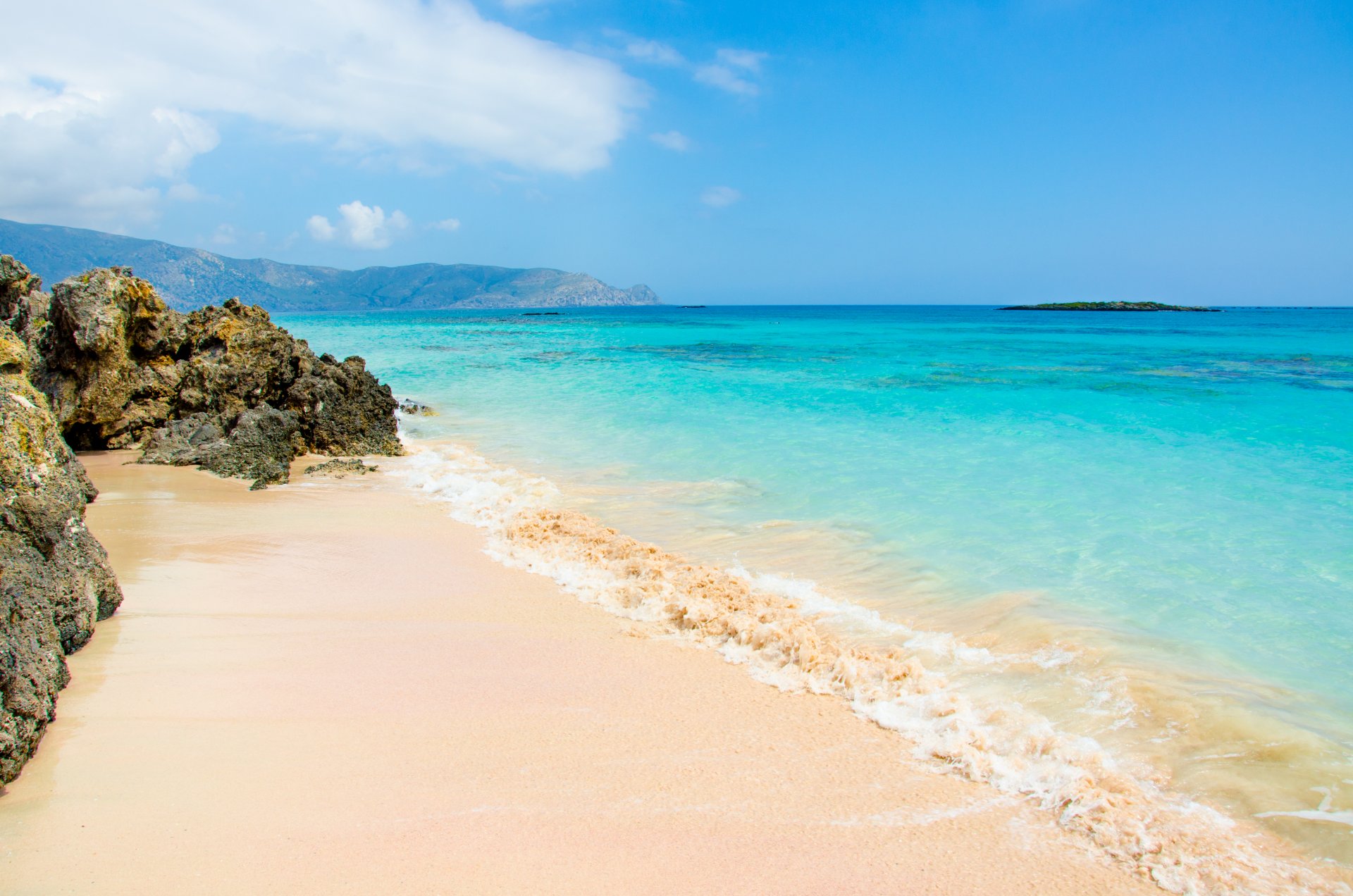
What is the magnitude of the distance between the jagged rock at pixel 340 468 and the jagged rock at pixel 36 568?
4.51m

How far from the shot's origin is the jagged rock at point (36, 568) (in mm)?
2850

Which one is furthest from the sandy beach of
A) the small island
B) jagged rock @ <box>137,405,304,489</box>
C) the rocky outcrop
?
the small island

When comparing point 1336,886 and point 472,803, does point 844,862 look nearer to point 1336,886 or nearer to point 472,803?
point 472,803

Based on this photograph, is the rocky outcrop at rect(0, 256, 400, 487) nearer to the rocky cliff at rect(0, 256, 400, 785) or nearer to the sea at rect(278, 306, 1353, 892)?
the rocky cliff at rect(0, 256, 400, 785)

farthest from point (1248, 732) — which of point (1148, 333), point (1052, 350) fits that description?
point (1148, 333)

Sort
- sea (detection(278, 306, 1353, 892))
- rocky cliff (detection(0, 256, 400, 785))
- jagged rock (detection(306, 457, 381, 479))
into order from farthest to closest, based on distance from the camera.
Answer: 1. jagged rock (detection(306, 457, 381, 479))
2. rocky cliff (detection(0, 256, 400, 785))
3. sea (detection(278, 306, 1353, 892))

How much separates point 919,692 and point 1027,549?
3.22 m

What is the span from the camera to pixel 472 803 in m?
2.77

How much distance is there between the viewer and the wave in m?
2.73

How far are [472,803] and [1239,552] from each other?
6.96m

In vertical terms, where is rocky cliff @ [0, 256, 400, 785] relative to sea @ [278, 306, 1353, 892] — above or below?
above

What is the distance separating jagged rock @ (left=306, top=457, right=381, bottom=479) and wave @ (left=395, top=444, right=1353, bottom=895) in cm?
337

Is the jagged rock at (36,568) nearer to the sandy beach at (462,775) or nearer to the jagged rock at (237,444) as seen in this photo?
the sandy beach at (462,775)

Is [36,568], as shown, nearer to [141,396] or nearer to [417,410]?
[141,396]
